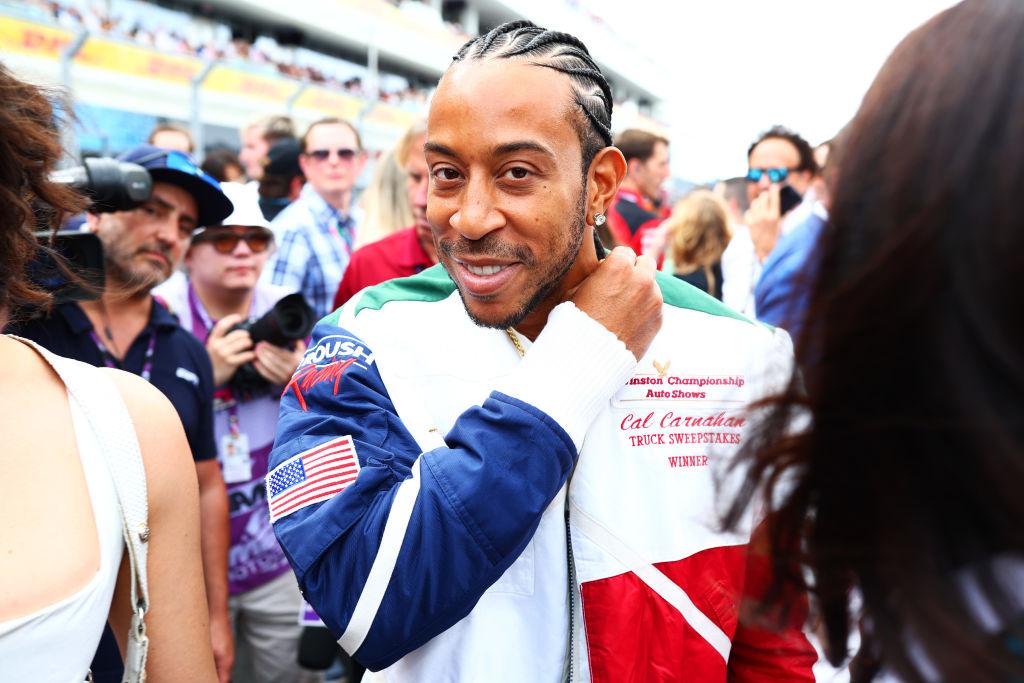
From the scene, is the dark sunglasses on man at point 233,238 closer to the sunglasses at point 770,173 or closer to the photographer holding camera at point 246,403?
the photographer holding camera at point 246,403

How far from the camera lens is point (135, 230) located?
2.64 meters

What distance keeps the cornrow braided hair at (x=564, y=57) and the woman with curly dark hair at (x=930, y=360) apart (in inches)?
27.9

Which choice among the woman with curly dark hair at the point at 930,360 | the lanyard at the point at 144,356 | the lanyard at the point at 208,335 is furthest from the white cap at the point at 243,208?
the woman with curly dark hair at the point at 930,360

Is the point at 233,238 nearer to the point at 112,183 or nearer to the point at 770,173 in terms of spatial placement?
the point at 112,183

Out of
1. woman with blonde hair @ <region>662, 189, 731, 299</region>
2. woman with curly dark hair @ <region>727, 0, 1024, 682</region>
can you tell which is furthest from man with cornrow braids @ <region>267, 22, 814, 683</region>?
woman with blonde hair @ <region>662, 189, 731, 299</region>

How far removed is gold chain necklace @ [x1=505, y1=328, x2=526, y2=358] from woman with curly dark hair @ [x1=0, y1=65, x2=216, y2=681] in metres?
0.58

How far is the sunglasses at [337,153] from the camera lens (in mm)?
4953

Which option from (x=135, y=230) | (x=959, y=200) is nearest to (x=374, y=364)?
(x=959, y=200)

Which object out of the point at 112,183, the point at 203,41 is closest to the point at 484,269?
the point at 112,183

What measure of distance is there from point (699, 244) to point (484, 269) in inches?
167

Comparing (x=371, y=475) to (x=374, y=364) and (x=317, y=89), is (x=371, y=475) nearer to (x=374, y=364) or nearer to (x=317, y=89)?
(x=374, y=364)

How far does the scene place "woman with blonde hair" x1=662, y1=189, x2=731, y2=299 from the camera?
543 centimetres

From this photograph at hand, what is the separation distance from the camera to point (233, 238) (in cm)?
317

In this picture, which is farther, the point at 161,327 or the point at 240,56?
the point at 240,56
